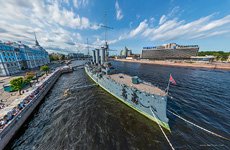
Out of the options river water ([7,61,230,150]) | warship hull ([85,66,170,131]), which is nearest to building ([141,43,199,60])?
river water ([7,61,230,150])

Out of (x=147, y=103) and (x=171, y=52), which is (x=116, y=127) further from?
(x=171, y=52)

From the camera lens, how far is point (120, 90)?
19.1 metres

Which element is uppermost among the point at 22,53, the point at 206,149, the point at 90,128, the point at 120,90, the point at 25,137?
the point at 22,53

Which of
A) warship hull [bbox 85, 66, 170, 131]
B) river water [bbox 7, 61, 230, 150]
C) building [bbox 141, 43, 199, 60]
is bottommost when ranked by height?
river water [bbox 7, 61, 230, 150]

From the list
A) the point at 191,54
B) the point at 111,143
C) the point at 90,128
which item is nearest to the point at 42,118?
the point at 90,128

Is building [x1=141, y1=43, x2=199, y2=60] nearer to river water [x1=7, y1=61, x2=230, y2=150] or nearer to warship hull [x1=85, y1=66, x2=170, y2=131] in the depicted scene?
river water [x1=7, y1=61, x2=230, y2=150]

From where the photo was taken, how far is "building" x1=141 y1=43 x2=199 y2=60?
10391cm

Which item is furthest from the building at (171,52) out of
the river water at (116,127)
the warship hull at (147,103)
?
the warship hull at (147,103)

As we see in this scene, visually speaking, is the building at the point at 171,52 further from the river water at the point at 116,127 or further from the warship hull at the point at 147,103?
the warship hull at the point at 147,103

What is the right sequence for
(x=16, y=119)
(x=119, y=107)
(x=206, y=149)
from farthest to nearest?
(x=119, y=107), (x=16, y=119), (x=206, y=149)

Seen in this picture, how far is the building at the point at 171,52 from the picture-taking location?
104 meters

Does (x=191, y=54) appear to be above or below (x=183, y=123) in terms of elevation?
above

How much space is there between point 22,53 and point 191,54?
154687 millimetres

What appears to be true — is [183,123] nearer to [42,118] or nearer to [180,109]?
[180,109]
